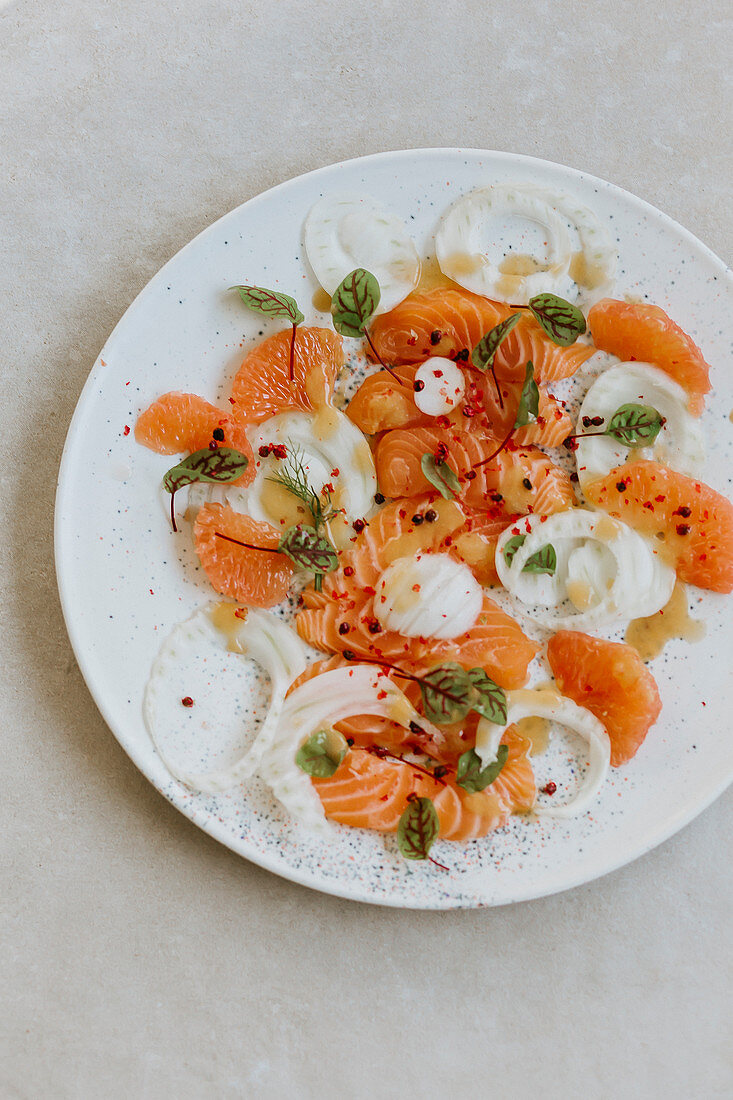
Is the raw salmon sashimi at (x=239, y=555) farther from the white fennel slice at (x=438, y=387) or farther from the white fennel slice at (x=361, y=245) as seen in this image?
the white fennel slice at (x=361, y=245)

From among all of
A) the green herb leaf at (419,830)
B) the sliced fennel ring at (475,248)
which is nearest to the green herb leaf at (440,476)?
the sliced fennel ring at (475,248)

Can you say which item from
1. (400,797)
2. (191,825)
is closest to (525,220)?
(400,797)

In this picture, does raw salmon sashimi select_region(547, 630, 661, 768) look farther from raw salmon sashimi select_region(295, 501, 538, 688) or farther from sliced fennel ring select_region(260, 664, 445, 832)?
sliced fennel ring select_region(260, 664, 445, 832)

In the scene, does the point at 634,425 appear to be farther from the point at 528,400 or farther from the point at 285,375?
the point at 285,375

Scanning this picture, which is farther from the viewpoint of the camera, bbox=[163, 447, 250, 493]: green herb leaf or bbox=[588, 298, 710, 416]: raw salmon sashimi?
bbox=[588, 298, 710, 416]: raw salmon sashimi

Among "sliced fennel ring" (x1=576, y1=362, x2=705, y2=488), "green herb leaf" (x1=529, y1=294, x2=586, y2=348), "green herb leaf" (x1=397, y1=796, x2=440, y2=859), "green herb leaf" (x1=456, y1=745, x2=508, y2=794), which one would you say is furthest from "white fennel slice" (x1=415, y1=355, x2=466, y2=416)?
"green herb leaf" (x1=397, y1=796, x2=440, y2=859)

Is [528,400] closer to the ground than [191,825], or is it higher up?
higher up
